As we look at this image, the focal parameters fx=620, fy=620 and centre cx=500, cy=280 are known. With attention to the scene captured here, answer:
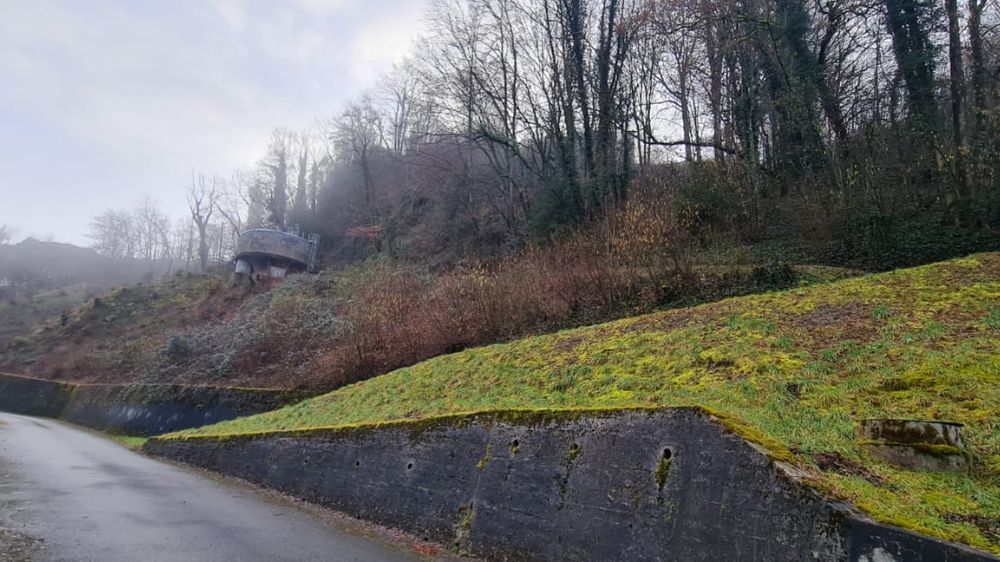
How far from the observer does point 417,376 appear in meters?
12.7

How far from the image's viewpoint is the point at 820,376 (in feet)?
20.9

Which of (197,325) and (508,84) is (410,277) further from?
(197,325)

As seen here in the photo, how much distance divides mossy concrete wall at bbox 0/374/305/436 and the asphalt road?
A: 6.72 metres

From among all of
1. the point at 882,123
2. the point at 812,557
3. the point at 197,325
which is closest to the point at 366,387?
the point at 812,557

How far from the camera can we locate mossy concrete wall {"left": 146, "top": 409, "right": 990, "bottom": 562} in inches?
Result: 160

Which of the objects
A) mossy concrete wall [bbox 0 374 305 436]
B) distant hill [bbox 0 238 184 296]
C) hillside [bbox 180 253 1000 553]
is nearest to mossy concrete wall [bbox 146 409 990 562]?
hillside [bbox 180 253 1000 553]

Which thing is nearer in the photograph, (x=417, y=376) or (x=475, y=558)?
(x=475, y=558)

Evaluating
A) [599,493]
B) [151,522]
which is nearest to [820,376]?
[599,493]

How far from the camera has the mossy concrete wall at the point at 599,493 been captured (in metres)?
4.07

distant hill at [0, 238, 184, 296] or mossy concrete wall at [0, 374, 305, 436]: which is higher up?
distant hill at [0, 238, 184, 296]

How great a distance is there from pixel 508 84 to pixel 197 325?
20003 millimetres

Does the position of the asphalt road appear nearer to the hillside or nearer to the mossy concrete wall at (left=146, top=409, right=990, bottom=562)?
the mossy concrete wall at (left=146, top=409, right=990, bottom=562)

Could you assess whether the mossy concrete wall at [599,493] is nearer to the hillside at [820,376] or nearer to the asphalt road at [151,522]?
the hillside at [820,376]

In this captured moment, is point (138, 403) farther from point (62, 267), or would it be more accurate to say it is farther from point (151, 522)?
point (62, 267)
